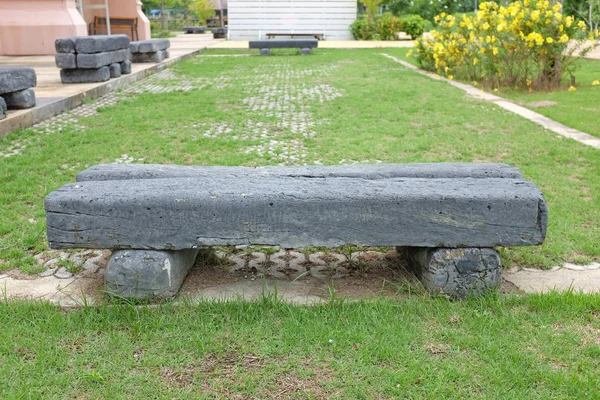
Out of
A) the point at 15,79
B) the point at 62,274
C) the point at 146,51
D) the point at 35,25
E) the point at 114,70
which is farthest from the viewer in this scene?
the point at 35,25

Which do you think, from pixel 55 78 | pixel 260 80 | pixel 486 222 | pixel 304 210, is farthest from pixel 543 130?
pixel 55 78

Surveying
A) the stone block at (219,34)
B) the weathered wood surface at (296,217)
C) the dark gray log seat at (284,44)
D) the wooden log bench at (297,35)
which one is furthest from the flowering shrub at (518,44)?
the stone block at (219,34)

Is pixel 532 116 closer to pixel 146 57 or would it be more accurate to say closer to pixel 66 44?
pixel 66 44

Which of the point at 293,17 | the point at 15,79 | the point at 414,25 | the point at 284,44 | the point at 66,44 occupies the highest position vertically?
the point at 293,17

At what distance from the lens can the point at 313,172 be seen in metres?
3.76

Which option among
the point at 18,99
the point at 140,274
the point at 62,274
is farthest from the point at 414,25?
the point at 140,274

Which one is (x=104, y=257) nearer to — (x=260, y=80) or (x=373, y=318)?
(x=373, y=318)

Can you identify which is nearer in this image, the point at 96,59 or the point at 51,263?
the point at 51,263

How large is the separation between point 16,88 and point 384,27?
20.1 m

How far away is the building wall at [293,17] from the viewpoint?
26.4 m

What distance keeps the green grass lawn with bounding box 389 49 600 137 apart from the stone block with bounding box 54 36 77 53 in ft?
24.9

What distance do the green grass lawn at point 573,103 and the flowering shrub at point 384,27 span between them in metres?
13.7

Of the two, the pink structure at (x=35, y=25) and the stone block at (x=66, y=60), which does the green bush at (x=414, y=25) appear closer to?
the pink structure at (x=35, y=25)

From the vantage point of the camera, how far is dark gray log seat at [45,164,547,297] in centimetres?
312
